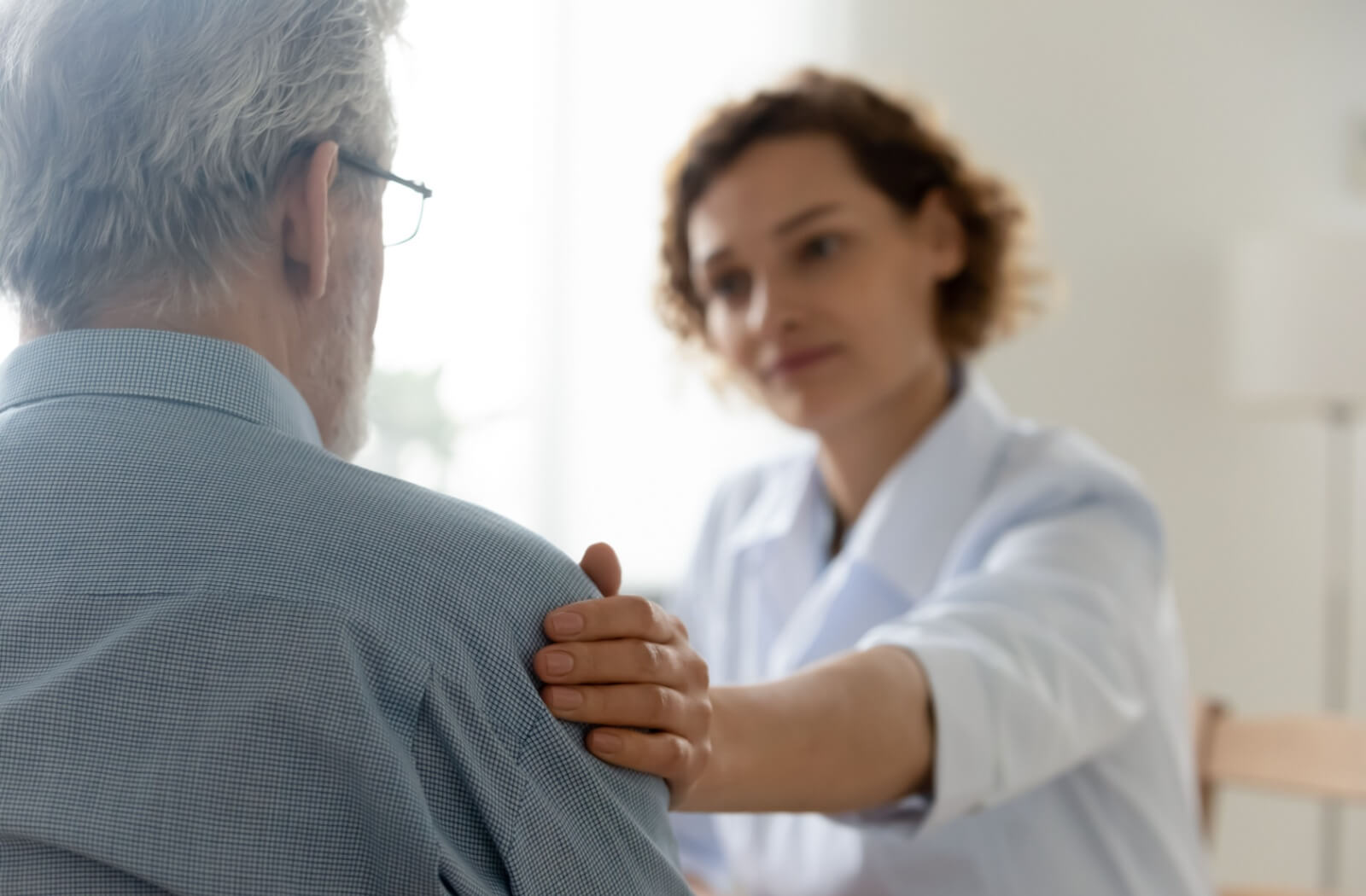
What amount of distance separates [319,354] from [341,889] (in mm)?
325

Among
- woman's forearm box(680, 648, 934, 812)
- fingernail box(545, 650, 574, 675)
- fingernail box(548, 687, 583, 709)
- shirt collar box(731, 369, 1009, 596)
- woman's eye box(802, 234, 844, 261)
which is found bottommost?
woman's forearm box(680, 648, 934, 812)

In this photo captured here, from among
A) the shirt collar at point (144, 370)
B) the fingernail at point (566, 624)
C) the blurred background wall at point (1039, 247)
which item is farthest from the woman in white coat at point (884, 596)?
the blurred background wall at point (1039, 247)

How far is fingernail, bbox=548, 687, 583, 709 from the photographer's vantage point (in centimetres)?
64

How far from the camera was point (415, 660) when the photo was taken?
1.98ft

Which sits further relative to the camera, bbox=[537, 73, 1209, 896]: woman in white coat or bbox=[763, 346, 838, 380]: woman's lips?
bbox=[763, 346, 838, 380]: woman's lips

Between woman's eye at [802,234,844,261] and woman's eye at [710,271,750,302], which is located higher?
woman's eye at [802,234,844,261]

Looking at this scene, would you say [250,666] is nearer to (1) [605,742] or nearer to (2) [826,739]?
(1) [605,742]

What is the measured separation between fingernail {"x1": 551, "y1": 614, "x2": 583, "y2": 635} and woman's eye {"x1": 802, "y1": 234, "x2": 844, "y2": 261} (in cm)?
92

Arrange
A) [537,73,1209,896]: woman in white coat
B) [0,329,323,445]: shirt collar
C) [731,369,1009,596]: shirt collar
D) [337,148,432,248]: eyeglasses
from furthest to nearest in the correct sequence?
[731,369,1009,596]: shirt collar < [537,73,1209,896]: woman in white coat < [337,148,432,248]: eyeglasses < [0,329,323,445]: shirt collar

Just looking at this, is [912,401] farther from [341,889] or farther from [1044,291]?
[1044,291]

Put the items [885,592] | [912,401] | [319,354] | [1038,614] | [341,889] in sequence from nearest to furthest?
[341,889] < [319,354] < [1038,614] < [885,592] < [912,401]

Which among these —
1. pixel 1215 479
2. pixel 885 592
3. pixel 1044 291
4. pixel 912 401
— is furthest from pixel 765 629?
pixel 1215 479

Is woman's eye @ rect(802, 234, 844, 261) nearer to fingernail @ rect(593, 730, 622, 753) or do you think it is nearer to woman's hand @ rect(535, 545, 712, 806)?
woman's hand @ rect(535, 545, 712, 806)

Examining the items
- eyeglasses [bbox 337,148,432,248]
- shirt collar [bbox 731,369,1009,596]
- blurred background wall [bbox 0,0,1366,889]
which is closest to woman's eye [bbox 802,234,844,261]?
shirt collar [bbox 731,369,1009,596]
